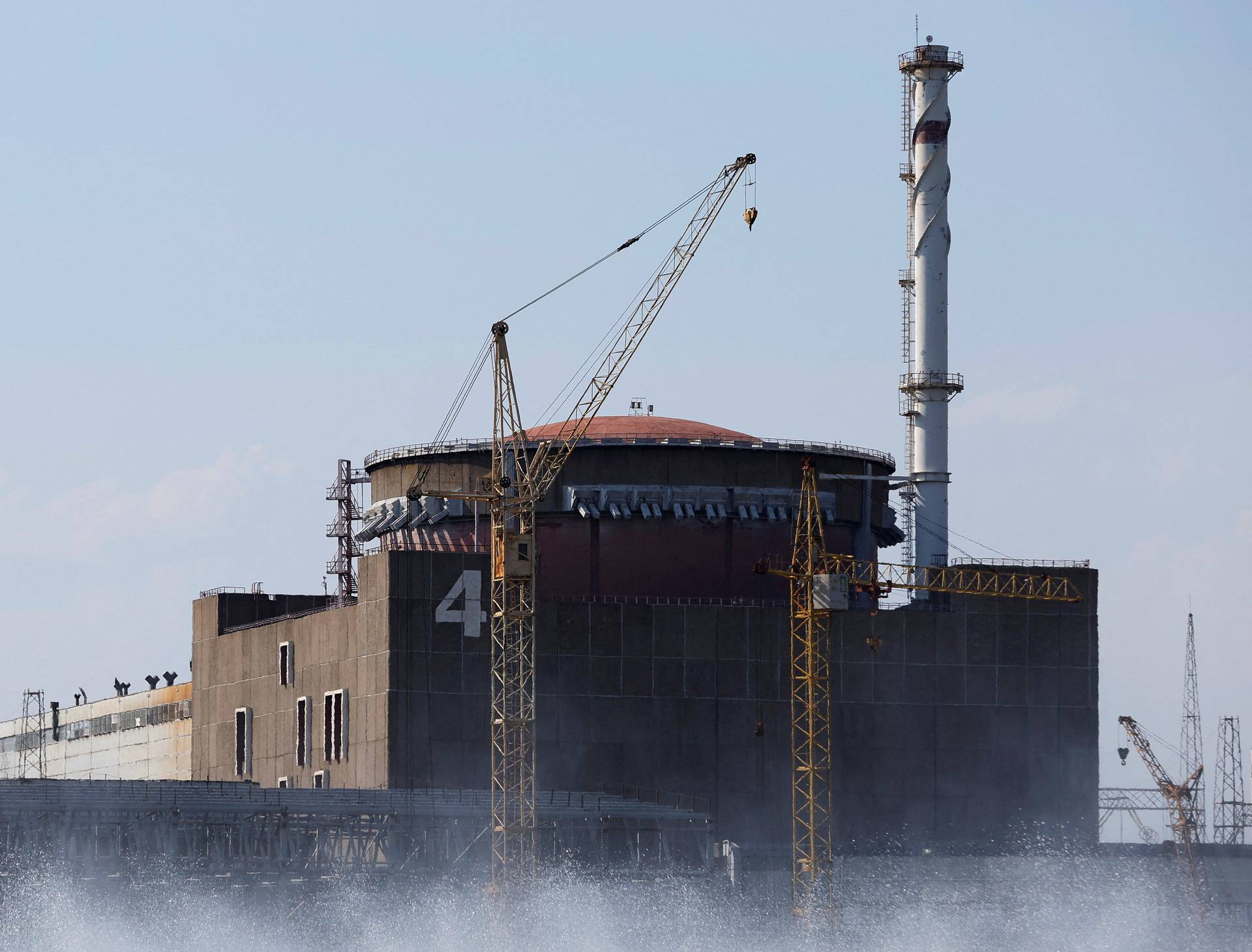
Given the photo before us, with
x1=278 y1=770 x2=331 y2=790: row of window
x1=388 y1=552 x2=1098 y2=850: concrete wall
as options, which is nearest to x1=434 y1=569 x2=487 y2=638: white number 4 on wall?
x1=388 y1=552 x2=1098 y2=850: concrete wall

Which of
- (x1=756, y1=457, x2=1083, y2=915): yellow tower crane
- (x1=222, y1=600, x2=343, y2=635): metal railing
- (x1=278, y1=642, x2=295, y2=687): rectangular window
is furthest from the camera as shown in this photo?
(x1=222, y1=600, x2=343, y2=635): metal railing

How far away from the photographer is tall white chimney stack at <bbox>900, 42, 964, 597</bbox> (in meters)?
147

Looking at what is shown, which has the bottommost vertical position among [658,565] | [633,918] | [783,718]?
[633,918]

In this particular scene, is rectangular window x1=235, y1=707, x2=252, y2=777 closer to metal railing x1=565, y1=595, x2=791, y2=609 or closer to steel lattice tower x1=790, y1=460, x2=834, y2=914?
metal railing x1=565, y1=595, x2=791, y2=609

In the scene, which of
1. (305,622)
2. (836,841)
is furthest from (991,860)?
(305,622)

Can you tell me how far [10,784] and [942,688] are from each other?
5506cm

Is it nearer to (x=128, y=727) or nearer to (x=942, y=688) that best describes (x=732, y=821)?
(x=942, y=688)

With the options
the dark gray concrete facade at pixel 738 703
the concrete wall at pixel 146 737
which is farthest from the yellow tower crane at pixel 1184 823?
the concrete wall at pixel 146 737

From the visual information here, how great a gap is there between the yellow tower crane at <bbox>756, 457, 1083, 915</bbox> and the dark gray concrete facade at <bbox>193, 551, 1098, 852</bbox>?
3.71 ft

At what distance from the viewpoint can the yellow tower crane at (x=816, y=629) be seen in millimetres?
131250

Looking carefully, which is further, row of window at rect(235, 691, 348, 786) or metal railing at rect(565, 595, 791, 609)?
row of window at rect(235, 691, 348, 786)

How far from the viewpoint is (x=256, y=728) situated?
14912 cm

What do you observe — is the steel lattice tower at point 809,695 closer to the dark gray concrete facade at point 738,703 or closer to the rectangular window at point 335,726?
the dark gray concrete facade at point 738,703

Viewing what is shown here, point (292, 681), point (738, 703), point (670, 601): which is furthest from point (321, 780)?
point (738, 703)
